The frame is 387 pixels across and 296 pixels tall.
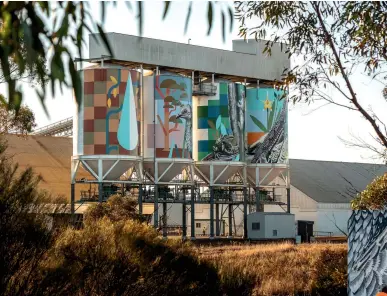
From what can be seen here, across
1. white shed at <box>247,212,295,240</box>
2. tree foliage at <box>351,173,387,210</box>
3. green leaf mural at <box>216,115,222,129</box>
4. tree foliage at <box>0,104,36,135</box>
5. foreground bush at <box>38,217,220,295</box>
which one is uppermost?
green leaf mural at <box>216,115,222,129</box>

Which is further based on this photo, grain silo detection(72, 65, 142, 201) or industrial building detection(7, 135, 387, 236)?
industrial building detection(7, 135, 387, 236)

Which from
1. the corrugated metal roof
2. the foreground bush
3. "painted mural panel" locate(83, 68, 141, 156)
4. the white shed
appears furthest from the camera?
the corrugated metal roof

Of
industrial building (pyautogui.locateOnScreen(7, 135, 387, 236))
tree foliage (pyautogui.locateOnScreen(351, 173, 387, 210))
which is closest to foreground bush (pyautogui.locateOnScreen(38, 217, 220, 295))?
tree foliage (pyautogui.locateOnScreen(351, 173, 387, 210))

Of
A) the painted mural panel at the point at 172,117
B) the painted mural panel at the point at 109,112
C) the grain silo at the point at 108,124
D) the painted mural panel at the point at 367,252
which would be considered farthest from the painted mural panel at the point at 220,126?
the painted mural panel at the point at 367,252

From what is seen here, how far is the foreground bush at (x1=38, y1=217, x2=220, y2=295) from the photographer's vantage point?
44.8 ft

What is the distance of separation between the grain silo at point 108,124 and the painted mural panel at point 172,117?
2627mm

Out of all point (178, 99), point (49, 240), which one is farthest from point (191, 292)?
point (178, 99)

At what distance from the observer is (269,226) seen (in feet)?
220

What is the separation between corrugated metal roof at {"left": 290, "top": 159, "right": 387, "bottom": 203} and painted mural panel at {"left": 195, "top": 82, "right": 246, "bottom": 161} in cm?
1115

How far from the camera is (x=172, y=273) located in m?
19.0

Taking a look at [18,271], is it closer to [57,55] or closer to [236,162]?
[57,55]

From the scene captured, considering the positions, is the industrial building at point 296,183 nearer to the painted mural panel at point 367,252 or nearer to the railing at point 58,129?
the railing at point 58,129

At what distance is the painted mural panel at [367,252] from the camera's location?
16984mm

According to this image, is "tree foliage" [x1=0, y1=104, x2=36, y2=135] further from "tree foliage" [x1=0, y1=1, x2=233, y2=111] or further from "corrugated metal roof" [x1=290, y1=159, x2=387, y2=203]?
"corrugated metal roof" [x1=290, y1=159, x2=387, y2=203]
